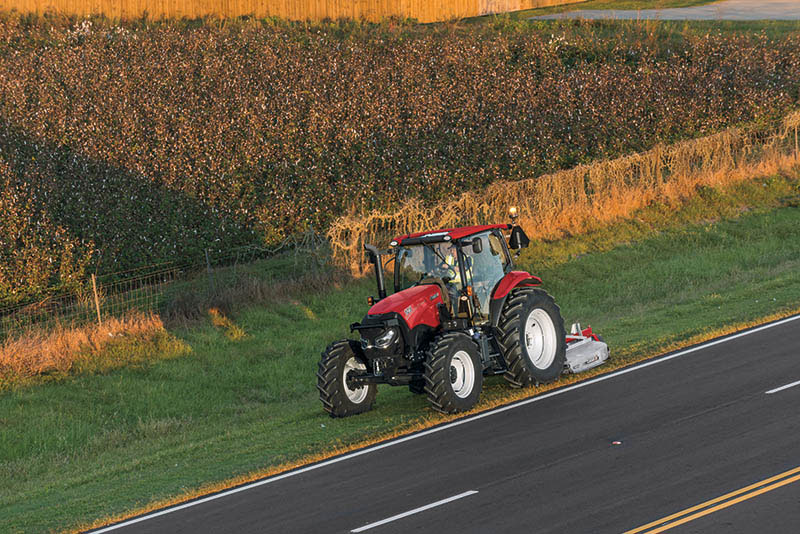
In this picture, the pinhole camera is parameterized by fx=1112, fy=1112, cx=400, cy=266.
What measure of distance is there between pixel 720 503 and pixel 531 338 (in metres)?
6.31

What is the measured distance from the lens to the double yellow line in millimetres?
10773

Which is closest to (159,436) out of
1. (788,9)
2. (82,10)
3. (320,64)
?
(320,64)

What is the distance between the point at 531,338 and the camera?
17312mm

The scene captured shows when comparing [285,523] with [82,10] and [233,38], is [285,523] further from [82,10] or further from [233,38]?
[82,10]

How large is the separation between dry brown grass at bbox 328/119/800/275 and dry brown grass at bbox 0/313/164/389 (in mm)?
6289

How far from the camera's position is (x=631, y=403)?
15820mm

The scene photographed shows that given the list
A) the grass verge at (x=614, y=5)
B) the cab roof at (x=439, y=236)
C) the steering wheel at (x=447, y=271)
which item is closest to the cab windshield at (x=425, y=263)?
the steering wheel at (x=447, y=271)

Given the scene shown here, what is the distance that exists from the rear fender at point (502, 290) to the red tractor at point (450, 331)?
0.05 ft

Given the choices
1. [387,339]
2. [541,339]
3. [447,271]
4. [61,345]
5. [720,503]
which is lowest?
[720,503]

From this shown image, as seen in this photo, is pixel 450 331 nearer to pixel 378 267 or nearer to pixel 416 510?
pixel 378 267

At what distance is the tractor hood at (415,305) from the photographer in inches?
634

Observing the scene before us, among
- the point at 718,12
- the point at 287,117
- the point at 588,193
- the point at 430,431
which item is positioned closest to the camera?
the point at 430,431

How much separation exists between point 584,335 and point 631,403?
341 centimetres

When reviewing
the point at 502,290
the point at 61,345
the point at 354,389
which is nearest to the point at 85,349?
the point at 61,345
